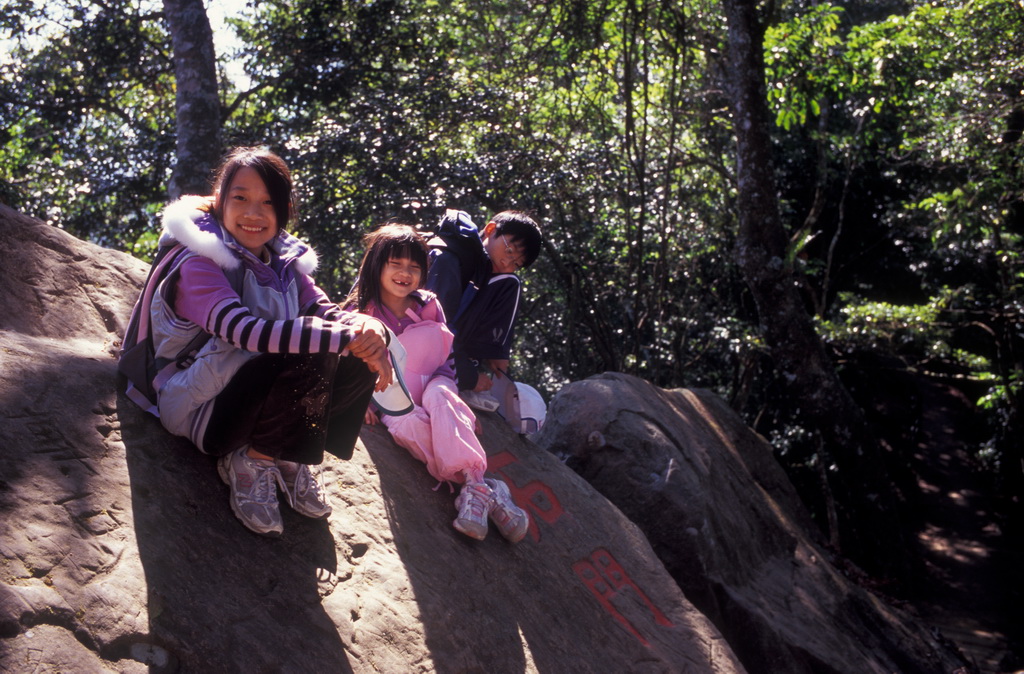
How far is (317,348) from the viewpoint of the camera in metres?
2.80

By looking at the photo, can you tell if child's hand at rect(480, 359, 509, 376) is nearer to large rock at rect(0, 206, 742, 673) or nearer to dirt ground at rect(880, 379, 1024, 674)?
large rock at rect(0, 206, 742, 673)

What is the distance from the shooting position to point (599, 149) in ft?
29.1

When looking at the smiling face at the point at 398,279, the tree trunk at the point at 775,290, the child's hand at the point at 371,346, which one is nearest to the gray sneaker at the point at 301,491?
the child's hand at the point at 371,346

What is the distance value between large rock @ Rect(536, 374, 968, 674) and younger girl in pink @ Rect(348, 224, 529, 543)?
174cm

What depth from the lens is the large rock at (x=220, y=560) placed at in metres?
2.41

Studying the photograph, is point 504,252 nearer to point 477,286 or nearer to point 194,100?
point 477,286

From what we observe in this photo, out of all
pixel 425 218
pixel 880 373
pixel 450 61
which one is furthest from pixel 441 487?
pixel 880 373

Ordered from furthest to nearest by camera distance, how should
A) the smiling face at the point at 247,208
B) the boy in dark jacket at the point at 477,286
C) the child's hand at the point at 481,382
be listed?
the child's hand at the point at 481,382 < the boy in dark jacket at the point at 477,286 < the smiling face at the point at 247,208

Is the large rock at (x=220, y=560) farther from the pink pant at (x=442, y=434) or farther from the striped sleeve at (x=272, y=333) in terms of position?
the striped sleeve at (x=272, y=333)

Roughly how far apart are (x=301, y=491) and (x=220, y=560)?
462 millimetres

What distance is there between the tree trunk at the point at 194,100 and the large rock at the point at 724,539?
9.91 feet

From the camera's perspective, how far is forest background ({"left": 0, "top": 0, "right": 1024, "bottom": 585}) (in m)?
7.70

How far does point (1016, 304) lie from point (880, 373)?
11.2 ft

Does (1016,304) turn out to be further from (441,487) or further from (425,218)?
(441,487)
